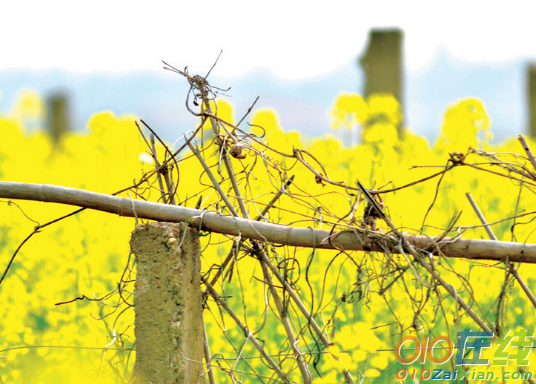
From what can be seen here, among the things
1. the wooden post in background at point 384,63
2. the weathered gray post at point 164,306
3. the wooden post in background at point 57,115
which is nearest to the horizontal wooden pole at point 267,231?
the weathered gray post at point 164,306

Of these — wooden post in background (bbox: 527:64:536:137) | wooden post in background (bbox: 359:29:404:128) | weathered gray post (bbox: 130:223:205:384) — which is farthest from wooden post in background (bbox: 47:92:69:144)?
weathered gray post (bbox: 130:223:205:384)

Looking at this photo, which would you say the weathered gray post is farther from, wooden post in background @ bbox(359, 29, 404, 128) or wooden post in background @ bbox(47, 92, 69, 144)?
wooden post in background @ bbox(47, 92, 69, 144)

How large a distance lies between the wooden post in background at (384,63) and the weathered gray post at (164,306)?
3.96m

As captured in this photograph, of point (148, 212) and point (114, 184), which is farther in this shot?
point (114, 184)

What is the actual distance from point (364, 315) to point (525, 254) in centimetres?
114

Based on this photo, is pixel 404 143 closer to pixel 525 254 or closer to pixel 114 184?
pixel 114 184

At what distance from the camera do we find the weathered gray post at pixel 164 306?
54.4 inches

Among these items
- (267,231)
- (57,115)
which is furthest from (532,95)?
(57,115)

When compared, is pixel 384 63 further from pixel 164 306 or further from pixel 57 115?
pixel 57 115

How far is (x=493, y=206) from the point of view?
3.33 meters

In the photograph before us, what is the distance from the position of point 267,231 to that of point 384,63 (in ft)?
13.2

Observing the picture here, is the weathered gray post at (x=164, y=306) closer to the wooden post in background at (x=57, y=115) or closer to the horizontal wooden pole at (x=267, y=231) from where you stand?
the horizontal wooden pole at (x=267, y=231)

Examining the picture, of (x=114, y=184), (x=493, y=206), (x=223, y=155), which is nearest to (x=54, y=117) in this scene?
(x=114, y=184)

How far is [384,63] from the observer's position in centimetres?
504
